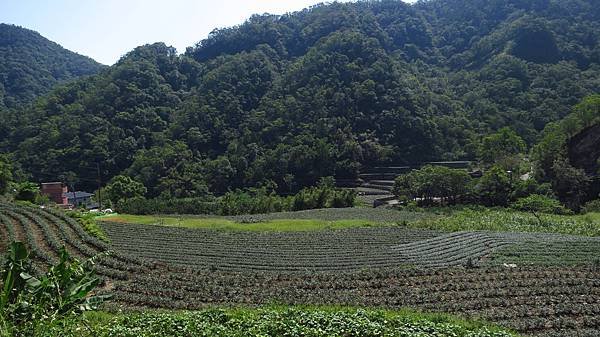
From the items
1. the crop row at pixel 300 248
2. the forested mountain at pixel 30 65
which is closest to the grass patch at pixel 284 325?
the crop row at pixel 300 248

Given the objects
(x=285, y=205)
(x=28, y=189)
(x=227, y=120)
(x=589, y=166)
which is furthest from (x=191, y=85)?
(x=589, y=166)

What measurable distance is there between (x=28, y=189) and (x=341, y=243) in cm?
3152

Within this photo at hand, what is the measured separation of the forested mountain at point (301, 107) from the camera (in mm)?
89500

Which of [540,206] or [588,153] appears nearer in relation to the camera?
[540,206]

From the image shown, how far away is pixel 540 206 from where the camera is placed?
5734 cm

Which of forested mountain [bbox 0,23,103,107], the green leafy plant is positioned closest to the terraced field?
the green leafy plant

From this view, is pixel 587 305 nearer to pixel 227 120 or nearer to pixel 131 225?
pixel 131 225

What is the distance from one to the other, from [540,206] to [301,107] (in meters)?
59.2

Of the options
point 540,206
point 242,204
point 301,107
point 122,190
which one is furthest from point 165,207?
point 301,107

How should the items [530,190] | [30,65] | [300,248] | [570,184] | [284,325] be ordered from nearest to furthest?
[284,325] < [300,248] < [570,184] < [530,190] < [30,65]

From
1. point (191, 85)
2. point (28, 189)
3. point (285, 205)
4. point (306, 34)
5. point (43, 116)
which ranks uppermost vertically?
point (306, 34)

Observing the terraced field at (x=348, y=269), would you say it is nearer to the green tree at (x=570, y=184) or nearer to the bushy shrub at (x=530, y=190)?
the bushy shrub at (x=530, y=190)

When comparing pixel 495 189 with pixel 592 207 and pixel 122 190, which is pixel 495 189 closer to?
pixel 592 207

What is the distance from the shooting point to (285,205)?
66.2 m
